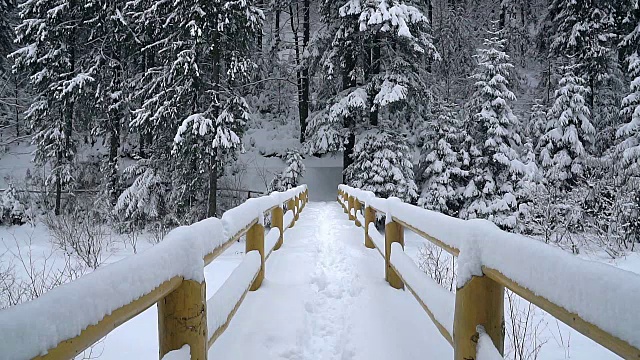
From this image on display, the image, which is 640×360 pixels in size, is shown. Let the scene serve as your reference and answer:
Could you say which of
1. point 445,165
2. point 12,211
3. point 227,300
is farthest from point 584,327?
point 12,211

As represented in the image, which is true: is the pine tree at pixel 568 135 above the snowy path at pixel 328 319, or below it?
above

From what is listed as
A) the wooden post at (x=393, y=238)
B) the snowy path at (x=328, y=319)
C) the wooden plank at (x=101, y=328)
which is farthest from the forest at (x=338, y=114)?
the wooden plank at (x=101, y=328)

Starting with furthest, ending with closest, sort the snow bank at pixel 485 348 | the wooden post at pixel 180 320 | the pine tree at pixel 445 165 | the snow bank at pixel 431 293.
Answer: the pine tree at pixel 445 165 < the snow bank at pixel 431 293 < the wooden post at pixel 180 320 < the snow bank at pixel 485 348

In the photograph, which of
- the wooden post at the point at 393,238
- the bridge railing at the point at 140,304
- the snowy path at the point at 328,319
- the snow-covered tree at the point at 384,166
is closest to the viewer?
the bridge railing at the point at 140,304

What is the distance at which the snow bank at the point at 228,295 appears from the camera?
Answer: 2.21m

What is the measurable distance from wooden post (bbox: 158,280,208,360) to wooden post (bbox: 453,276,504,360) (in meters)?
1.26

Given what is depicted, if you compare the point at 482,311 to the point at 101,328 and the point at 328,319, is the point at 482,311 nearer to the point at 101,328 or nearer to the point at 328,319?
the point at 101,328

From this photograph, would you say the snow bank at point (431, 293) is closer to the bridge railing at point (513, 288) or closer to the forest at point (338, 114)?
the bridge railing at point (513, 288)

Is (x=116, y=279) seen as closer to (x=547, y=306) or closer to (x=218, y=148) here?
(x=547, y=306)

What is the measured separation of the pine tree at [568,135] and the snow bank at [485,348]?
1769 cm

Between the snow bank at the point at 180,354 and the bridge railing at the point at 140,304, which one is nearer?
the bridge railing at the point at 140,304

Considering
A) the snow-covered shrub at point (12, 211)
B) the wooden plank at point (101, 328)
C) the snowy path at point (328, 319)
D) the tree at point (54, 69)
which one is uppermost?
the tree at point (54, 69)

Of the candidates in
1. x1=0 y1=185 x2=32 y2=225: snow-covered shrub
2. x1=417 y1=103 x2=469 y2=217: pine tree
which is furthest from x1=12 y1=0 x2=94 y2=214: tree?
x1=417 y1=103 x2=469 y2=217: pine tree

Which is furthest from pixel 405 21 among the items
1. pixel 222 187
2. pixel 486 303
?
pixel 486 303
